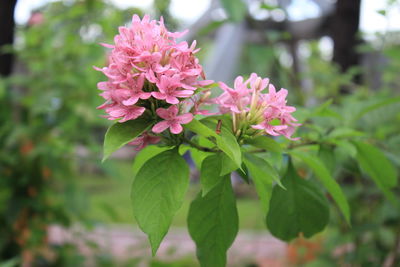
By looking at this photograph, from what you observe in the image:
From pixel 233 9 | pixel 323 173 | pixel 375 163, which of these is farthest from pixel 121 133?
pixel 233 9

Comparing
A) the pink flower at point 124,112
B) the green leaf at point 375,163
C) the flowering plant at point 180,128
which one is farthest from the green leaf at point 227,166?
the green leaf at point 375,163

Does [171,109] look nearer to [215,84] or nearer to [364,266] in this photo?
[215,84]

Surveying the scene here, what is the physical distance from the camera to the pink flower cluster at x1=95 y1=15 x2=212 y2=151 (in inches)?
17.5

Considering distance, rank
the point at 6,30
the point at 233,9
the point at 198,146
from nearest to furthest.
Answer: the point at 198,146 → the point at 233,9 → the point at 6,30

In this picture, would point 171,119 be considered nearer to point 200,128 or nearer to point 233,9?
point 200,128

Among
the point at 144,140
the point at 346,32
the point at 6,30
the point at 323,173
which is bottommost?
the point at 346,32

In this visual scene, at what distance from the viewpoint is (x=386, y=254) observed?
48.9 inches

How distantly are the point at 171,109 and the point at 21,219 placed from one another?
4.70 ft

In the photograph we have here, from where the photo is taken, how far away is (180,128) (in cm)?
44

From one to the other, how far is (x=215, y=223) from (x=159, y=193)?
3.8 inches

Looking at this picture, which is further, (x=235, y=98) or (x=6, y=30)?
(x=6, y=30)

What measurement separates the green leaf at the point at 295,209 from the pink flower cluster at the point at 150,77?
211 millimetres

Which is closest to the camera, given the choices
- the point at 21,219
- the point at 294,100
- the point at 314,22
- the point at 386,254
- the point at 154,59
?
the point at 154,59

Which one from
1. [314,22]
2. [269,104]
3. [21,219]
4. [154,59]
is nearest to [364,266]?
[269,104]
